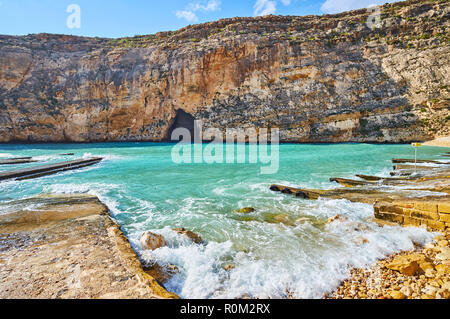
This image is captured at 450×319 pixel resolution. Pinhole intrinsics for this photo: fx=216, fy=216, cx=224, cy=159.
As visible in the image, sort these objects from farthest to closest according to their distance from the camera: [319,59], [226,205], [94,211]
Result: 1. [319,59]
2. [226,205]
3. [94,211]

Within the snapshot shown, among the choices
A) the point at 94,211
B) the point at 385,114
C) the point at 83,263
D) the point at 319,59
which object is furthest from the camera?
the point at 319,59

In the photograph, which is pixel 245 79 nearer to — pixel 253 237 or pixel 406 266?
pixel 253 237

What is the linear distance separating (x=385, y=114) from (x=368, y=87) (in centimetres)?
541

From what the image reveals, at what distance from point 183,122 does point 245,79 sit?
16.0 metres

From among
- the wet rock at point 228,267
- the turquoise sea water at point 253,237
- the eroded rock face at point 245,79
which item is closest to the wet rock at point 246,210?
the turquoise sea water at point 253,237

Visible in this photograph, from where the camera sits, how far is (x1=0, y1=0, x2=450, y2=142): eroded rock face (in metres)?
34.4

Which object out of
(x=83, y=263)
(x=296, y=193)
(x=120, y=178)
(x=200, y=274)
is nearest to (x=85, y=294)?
(x=83, y=263)

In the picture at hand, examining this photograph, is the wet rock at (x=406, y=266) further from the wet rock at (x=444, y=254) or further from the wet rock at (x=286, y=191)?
the wet rock at (x=286, y=191)

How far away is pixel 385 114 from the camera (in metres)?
33.8

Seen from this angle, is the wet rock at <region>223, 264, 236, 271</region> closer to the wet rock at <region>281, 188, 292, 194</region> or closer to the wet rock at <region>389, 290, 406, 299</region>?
the wet rock at <region>389, 290, 406, 299</region>

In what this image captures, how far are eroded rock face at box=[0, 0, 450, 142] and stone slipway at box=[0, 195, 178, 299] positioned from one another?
36.6m

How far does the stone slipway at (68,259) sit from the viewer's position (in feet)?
8.48

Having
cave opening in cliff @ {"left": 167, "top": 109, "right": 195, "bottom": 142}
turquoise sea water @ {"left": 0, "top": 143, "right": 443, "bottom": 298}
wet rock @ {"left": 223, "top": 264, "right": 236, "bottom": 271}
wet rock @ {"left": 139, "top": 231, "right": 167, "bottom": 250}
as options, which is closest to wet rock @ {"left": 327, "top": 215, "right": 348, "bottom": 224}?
turquoise sea water @ {"left": 0, "top": 143, "right": 443, "bottom": 298}
